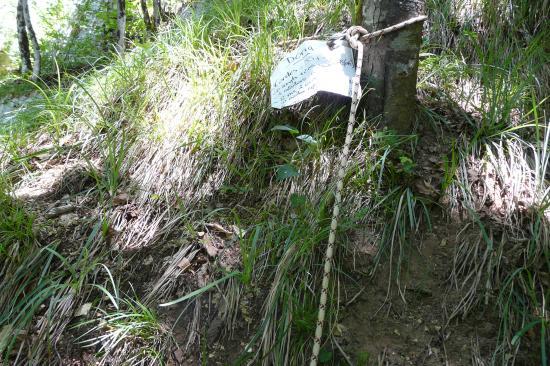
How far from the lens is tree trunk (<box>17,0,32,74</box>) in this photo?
4.51 meters

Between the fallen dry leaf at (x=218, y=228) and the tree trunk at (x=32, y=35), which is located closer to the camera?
the fallen dry leaf at (x=218, y=228)

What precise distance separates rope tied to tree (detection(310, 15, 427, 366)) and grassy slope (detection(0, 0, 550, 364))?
97 mm

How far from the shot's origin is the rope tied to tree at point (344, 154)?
172cm

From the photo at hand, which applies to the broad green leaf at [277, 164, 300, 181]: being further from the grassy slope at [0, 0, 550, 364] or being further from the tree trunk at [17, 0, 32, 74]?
the tree trunk at [17, 0, 32, 74]

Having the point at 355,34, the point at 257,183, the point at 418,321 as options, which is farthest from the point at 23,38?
the point at 418,321

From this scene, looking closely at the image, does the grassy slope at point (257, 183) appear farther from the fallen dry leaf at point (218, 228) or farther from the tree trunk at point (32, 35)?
the tree trunk at point (32, 35)

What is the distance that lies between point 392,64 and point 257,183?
0.87 metres

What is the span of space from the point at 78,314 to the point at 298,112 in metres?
1.44

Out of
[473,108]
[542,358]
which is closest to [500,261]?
[542,358]

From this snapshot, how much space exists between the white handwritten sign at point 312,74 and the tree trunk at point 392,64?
123mm

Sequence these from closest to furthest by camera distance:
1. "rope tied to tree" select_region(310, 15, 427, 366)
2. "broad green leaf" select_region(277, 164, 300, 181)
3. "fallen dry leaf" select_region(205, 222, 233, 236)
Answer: "rope tied to tree" select_region(310, 15, 427, 366) → "broad green leaf" select_region(277, 164, 300, 181) → "fallen dry leaf" select_region(205, 222, 233, 236)

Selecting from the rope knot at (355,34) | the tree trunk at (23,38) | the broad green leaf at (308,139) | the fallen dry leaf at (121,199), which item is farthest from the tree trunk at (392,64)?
the tree trunk at (23,38)

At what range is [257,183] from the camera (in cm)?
236

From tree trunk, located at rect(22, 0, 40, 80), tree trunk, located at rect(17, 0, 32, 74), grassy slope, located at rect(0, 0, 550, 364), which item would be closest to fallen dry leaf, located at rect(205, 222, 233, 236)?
grassy slope, located at rect(0, 0, 550, 364)
